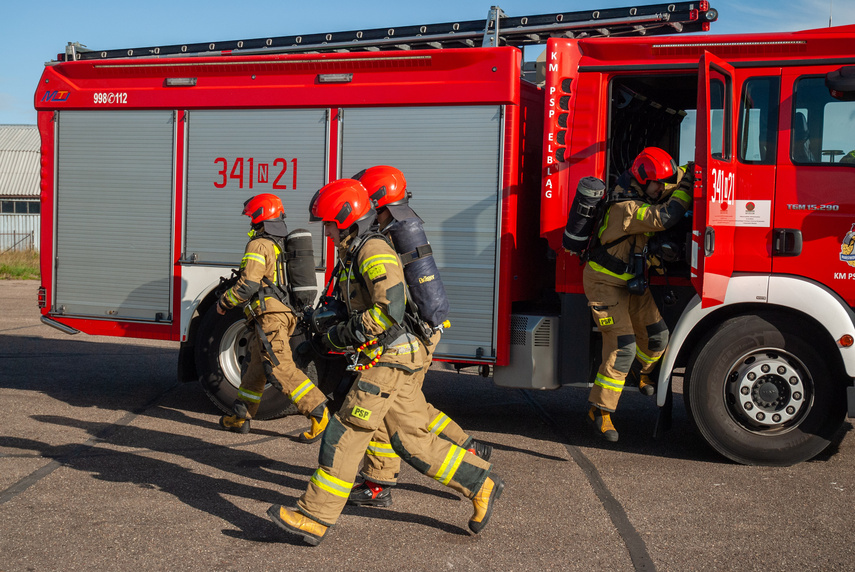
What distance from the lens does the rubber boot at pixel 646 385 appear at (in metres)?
6.12

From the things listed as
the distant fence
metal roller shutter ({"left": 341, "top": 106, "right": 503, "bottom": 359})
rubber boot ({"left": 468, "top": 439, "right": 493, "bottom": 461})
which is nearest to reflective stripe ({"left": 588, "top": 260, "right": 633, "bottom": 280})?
metal roller shutter ({"left": 341, "top": 106, "right": 503, "bottom": 359})

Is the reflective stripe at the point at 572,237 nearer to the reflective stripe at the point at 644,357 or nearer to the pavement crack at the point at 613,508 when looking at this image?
the reflective stripe at the point at 644,357

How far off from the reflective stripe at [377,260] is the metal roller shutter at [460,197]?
2.23m

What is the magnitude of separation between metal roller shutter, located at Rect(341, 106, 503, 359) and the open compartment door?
1572mm

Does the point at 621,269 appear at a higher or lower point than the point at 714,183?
lower

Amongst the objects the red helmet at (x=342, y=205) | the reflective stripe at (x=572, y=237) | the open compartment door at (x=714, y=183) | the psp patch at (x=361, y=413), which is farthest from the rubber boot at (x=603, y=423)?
the red helmet at (x=342, y=205)

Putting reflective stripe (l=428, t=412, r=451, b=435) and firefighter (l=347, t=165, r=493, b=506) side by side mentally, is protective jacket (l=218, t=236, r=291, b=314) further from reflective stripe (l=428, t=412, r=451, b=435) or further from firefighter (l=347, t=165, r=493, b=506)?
reflective stripe (l=428, t=412, r=451, b=435)

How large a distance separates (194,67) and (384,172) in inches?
135

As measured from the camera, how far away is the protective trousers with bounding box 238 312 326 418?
629 centimetres

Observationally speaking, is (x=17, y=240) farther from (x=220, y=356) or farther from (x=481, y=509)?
(x=481, y=509)

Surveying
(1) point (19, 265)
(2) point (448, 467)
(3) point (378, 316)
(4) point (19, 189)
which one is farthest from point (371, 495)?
(4) point (19, 189)

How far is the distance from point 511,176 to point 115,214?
3.65 m

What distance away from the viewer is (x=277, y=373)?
6.30 metres

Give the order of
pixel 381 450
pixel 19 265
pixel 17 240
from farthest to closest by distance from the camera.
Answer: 1. pixel 17 240
2. pixel 19 265
3. pixel 381 450
